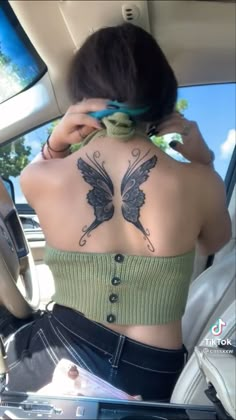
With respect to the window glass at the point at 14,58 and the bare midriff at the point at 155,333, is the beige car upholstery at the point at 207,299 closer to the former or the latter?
the bare midriff at the point at 155,333

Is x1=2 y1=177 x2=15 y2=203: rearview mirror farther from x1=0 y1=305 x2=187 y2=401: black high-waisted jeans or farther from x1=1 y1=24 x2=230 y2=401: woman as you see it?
x1=0 y1=305 x2=187 y2=401: black high-waisted jeans

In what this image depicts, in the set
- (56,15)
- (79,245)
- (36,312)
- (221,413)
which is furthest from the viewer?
(36,312)

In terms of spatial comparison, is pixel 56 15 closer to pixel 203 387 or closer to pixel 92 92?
pixel 92 92

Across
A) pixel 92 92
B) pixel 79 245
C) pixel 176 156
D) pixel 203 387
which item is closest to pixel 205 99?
pixel 176 156

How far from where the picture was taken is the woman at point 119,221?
937 mm

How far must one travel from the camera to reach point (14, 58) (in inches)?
38.5

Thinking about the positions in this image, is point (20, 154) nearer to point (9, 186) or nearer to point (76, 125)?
point (9, 186)

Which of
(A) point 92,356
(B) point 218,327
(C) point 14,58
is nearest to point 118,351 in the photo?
(A) point 92,356

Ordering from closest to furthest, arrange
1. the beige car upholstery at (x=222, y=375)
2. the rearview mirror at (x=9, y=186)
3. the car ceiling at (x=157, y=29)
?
the beige car upholstery at (x=222, y=375) → the car ceiling at (x=157, y=29) → the rearview mirror at (x=9, y=186)

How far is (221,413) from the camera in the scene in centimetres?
79

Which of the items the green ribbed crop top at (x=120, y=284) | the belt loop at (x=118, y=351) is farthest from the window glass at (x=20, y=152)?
the belt loop at (x=118, y=351)

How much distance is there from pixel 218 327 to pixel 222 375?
26 centimetres

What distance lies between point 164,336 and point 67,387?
238mm

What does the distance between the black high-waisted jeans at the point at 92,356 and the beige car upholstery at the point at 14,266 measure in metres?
0.11
